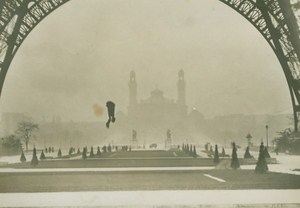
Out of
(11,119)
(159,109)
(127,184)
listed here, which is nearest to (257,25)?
(127,184)

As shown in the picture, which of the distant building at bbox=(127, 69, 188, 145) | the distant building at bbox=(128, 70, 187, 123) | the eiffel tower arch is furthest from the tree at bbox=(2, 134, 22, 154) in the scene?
the distant building at bbox=(127, 69, 188, 145)

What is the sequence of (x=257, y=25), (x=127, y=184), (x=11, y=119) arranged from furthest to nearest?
(x=11, y=119) < (x=257, y=25) < (x=127, y=184)

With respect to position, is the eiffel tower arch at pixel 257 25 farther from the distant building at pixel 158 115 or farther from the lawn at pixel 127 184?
the distant building at pixel 158 115

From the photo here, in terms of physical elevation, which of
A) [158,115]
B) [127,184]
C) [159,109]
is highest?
[159,109]

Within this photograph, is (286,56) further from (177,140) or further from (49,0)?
(177,140)

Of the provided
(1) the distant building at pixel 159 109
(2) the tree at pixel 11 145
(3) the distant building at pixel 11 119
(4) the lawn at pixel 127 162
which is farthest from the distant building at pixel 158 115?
(4) the lawn at pixel 127 162

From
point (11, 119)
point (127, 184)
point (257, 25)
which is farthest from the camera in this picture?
point (11, 119)

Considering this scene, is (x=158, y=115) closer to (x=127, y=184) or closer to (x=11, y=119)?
(x=11, y=119)

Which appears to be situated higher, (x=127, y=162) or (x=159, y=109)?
(x=159, y=109)
